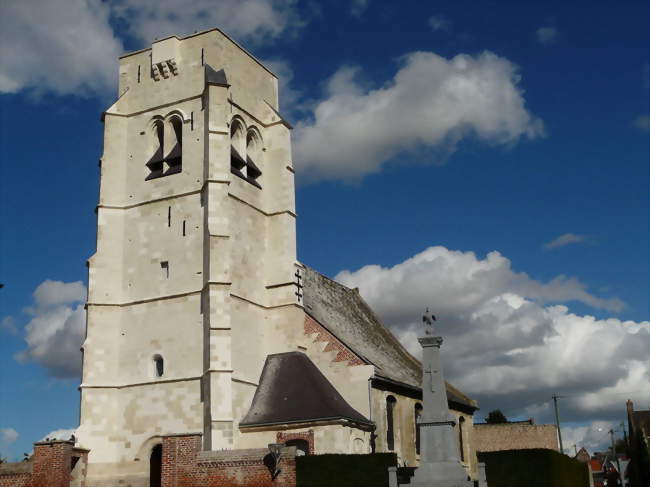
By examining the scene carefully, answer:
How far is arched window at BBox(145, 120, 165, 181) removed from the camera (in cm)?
3025

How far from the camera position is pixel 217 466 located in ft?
70.0

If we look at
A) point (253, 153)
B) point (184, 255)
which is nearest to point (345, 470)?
point (184, 255)

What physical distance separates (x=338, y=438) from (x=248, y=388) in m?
4.13

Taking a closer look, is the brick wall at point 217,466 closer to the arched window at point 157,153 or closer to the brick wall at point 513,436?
the arched window at point 157,153

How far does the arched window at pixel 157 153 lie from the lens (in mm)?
30250

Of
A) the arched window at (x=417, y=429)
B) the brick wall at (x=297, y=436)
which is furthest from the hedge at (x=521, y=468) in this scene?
the arched window at (x=417, y=429)

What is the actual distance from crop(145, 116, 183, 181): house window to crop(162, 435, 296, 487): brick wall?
11.7 meters

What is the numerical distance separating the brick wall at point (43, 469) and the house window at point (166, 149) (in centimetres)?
1130

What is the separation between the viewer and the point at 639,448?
3525 centimetres

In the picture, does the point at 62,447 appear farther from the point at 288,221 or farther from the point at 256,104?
the point at 256,104

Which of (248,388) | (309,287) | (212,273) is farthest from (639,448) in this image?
(212,273)

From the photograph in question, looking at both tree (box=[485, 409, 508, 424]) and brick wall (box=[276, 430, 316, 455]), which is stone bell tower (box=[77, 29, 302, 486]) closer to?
brick wall (box=[276, 430, 316, 455])

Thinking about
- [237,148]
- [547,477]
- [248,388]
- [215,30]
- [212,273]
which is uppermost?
[215,30]

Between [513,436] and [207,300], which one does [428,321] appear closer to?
[207,300]
